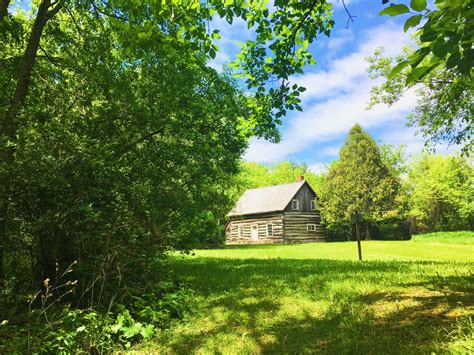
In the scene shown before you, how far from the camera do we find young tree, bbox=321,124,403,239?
142 feet

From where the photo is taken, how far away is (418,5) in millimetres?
1941

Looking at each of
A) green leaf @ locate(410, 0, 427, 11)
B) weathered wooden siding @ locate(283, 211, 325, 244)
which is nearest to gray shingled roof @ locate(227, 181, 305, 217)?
weathered wooden siding @ locate(283, 211, 325, 244)

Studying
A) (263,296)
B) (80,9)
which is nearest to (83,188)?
(263,296)

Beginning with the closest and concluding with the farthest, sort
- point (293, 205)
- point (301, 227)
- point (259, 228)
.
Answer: point (293, 205)
point (301, 227)
point (259, 228)

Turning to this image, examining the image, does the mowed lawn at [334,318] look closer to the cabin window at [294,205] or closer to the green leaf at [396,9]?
the green leaf at [396,9]

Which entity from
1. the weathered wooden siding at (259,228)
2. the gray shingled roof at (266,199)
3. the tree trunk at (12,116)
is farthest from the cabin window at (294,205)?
the tree trunk at (12,116)

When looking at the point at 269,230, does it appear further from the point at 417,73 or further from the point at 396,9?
the point at 396,9

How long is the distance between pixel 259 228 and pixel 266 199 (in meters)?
4.09

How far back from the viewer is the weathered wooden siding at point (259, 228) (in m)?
41.0

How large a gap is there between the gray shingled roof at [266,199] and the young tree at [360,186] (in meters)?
5.64

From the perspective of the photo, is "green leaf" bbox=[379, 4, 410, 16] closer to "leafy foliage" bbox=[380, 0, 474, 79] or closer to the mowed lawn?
"leafy foliage" bbox=[380, 0, 474, 79]

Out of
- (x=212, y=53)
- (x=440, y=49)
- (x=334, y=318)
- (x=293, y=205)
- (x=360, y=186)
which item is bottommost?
(x=334, y=318)

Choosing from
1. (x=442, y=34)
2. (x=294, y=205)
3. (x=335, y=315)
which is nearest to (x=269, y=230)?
(x=294, y=205)

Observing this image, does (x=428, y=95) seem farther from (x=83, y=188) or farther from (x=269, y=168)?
(x=269, y=168)
